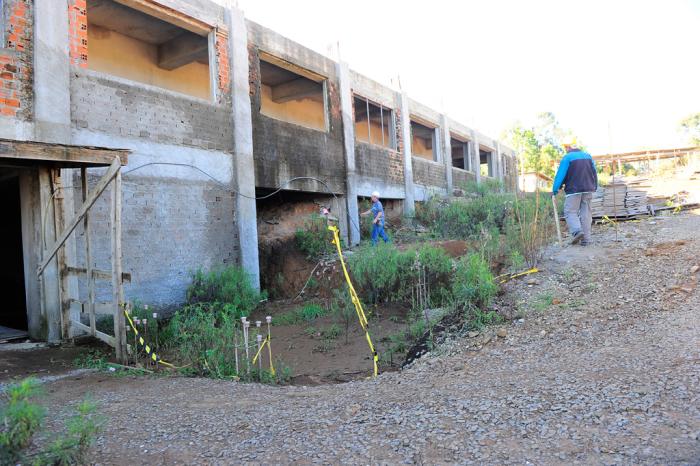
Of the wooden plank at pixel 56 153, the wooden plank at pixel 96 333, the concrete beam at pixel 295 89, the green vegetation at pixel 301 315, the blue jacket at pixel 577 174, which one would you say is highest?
the concrete beam at pixel 295 89

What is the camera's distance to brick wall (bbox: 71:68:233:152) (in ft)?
23.7

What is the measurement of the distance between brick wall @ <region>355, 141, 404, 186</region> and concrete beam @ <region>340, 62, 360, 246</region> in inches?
16.5

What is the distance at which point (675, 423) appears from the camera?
281cm

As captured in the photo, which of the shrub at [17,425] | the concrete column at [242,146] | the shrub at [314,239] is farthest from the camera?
the shrub at [314,239]

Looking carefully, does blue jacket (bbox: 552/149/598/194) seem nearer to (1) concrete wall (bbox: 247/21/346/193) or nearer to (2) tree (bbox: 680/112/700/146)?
(1) concrete wall (bbox: 247/21/346/193)

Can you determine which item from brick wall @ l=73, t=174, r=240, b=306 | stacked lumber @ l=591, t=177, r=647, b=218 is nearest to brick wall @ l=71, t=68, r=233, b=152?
brick wall @ l=73, t=174, r=240, b=306

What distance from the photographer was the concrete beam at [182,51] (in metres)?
10.6

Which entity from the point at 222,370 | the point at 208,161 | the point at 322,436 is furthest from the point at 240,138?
the point at 322,436

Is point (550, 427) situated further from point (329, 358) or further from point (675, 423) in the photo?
point (329, 358)

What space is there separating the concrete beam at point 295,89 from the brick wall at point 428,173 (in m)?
4.66

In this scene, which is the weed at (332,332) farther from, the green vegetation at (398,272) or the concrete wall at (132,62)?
the concrete wall at (132,62)

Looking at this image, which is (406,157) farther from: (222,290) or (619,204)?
(222,290)

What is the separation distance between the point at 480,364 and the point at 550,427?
1.39 m

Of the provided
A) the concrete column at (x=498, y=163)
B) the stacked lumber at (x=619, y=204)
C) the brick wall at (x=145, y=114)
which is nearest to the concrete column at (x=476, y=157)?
the concrete column at (x=498, y=163)
